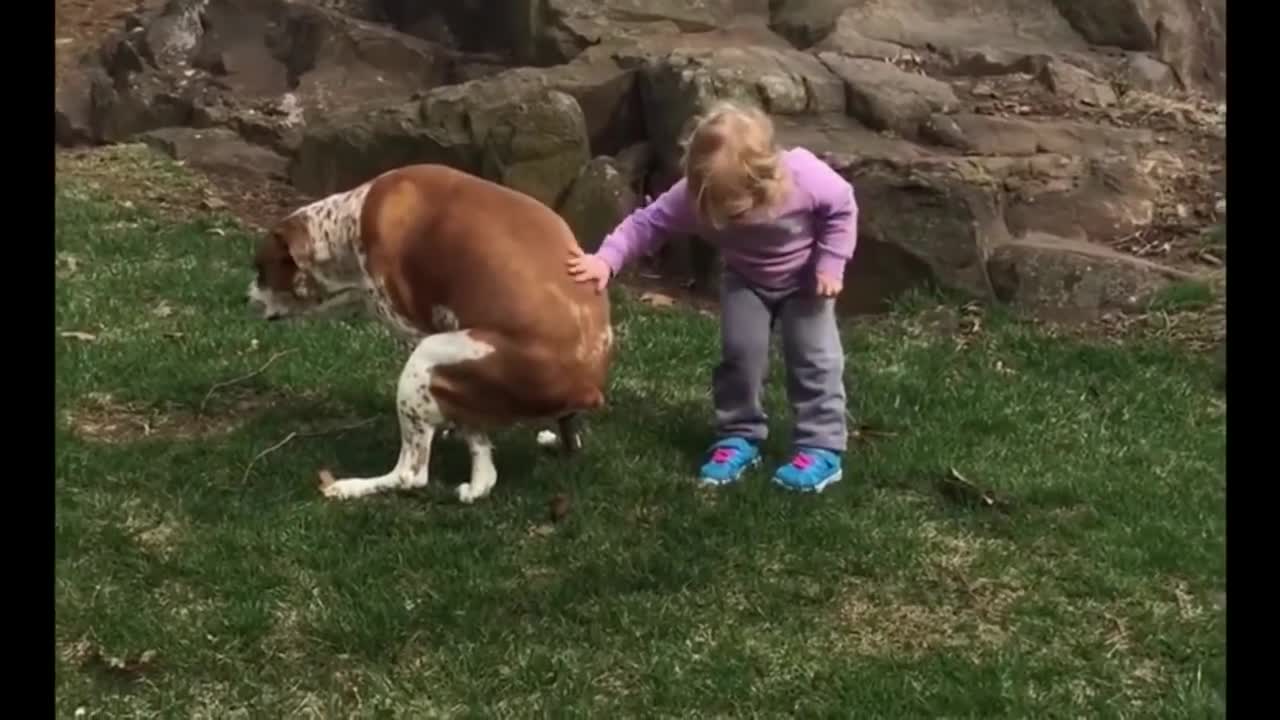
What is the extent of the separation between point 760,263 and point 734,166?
1.52 feet

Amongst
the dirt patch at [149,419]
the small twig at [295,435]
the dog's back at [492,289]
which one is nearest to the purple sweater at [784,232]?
the dog's back at [492,289]

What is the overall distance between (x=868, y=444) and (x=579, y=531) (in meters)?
1.48

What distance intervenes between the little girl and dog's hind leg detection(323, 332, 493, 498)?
49cm

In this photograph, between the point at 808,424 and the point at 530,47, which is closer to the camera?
the point at 808,424

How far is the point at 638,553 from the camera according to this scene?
5449 mm

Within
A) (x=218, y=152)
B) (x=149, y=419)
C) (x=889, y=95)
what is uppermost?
(x=889, y=95)

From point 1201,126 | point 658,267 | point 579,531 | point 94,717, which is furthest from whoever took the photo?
point 1201,126

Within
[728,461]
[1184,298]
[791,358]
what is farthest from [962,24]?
[728,461]

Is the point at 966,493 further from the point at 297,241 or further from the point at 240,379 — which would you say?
the point at 240,379

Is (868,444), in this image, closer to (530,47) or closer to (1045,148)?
(1045,148)

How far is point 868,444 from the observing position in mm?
6609

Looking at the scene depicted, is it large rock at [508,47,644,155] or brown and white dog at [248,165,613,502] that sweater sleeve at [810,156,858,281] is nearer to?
brown and white dog at [248,165,613,502]

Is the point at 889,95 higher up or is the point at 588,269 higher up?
the point at 588,269

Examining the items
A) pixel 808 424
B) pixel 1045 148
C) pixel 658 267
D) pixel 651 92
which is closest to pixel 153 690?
pixel 808 424
